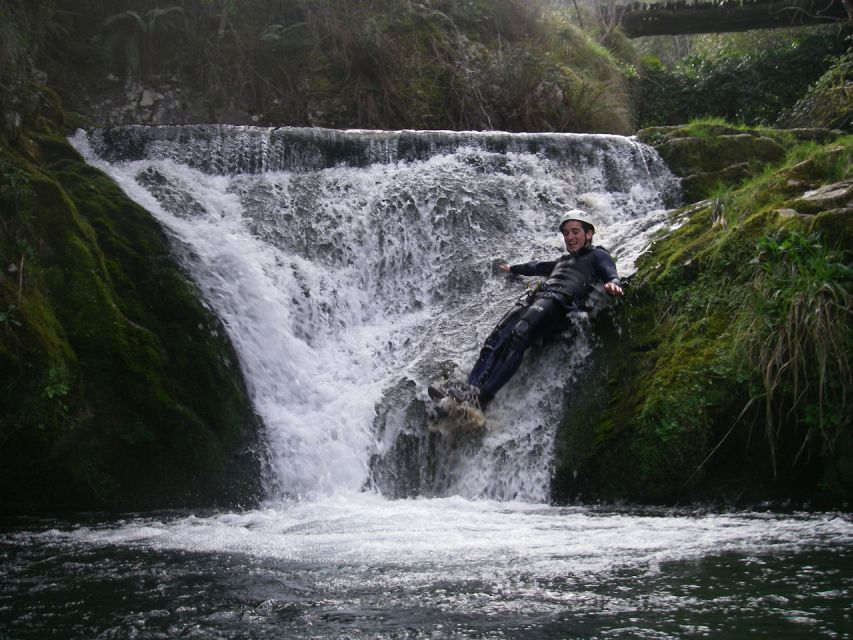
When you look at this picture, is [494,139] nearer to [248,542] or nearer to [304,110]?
[304,110]

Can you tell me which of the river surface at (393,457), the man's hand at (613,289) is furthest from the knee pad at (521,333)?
the man's hand at (613,289)

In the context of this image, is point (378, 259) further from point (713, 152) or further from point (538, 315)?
point (713, 152)

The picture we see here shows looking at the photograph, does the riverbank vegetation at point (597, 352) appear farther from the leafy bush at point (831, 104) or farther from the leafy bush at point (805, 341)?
Answer: the leafy bush at point (831, 104)

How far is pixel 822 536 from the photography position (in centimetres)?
423

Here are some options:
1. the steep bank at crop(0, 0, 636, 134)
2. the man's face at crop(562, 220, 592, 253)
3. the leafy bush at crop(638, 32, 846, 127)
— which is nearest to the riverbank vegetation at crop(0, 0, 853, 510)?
the man's face at crop(562, 220, 592, 253)

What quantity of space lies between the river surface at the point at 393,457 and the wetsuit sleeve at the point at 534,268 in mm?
429

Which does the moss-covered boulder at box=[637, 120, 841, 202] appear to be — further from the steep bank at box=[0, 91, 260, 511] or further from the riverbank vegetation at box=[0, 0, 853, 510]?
the steep bank at box=[0, 91, 260, 511]

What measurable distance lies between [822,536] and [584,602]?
179cm

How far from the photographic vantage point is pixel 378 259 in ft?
Result: 29.3

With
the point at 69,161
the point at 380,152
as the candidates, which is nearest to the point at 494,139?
the point at 380,152

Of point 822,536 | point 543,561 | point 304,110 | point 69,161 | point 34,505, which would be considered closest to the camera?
point 543,561

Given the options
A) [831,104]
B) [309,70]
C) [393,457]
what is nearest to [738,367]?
[393,457]

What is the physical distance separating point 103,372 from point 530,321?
342 centimetres

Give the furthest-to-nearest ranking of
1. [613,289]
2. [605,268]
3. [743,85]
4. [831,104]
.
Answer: [743,85] < [831,104] < [605,268] < [613,289]
